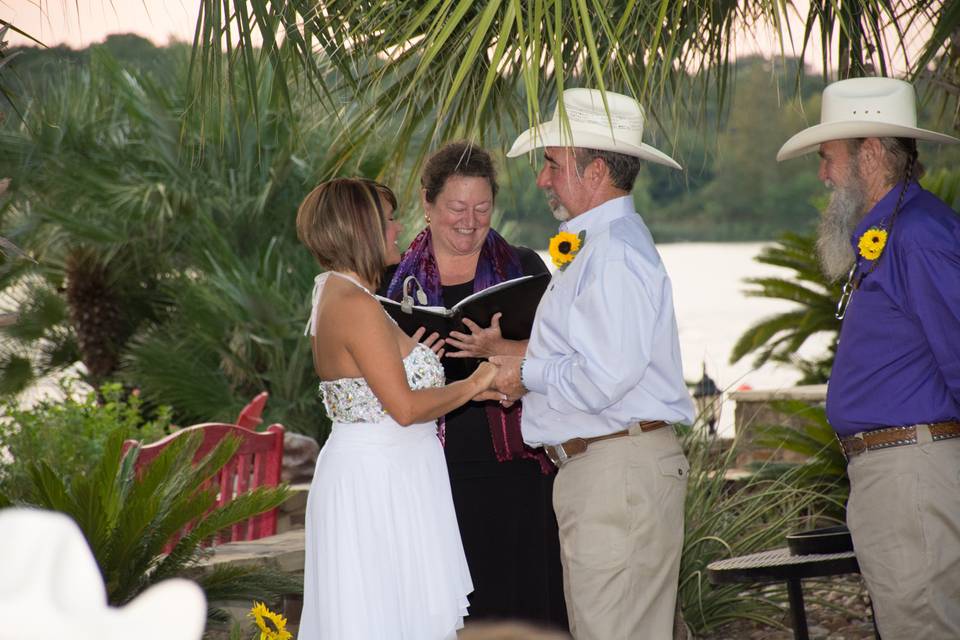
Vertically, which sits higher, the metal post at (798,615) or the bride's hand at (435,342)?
the bride's hand at (435,342)

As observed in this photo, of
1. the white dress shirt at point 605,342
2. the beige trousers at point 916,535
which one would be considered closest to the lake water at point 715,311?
the beige trousers at point 916,535

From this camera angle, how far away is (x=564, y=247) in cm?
334

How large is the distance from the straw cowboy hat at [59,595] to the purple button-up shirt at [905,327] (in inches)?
105

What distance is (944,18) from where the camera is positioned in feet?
14.0

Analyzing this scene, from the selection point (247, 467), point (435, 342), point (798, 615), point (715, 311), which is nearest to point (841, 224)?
point (435, 342)

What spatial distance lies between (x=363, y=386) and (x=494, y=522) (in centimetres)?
78

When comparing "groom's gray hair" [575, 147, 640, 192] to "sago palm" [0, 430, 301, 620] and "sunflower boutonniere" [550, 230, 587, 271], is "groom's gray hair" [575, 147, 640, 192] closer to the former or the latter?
"sunflower boutonniere" [550, 230, 587, 271]

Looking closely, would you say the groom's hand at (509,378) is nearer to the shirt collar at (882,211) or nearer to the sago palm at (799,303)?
the shirt collar at (882,211)

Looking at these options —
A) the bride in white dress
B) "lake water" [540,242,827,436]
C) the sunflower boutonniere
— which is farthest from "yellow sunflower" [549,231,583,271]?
"lake water" [540,242,827,436]

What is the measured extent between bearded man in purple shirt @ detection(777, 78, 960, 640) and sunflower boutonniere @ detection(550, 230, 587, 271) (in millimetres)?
791

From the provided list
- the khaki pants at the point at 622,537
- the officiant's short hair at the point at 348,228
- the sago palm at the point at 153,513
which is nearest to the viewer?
the khaki pants at the point at 622,537

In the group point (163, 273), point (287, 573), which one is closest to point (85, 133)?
point (163, 273)

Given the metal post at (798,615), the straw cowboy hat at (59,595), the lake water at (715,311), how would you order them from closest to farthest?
the straw cowboy hat at (59,595), the metal post at (798,615), the lake water at (715,311)

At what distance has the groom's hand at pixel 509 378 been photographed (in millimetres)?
3523
